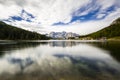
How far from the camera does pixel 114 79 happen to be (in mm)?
15461

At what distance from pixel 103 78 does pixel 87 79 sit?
220 cm

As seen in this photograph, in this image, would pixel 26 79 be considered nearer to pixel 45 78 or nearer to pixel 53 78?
pixel 45 78

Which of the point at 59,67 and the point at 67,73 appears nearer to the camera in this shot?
the point at 67,73

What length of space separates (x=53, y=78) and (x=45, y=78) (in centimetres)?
104

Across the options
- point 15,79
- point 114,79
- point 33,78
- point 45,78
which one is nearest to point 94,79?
point 114,79

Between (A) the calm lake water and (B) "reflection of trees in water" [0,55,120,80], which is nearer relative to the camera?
(B) "reflection of trees in water" [0,55,120,80]


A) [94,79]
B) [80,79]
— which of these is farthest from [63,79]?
[94,79]

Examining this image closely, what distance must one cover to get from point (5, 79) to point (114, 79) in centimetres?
1381

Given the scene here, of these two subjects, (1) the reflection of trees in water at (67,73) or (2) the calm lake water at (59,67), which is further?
(2) the calm lake water at (59,67)

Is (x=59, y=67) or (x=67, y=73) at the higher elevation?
(x=67, y=73)

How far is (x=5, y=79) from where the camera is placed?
1580 cm

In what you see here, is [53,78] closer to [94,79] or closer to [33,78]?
[33,78]

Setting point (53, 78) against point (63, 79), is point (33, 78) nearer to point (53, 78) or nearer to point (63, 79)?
point (53, 78)

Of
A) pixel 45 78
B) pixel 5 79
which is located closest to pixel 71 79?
pixel 45 78
